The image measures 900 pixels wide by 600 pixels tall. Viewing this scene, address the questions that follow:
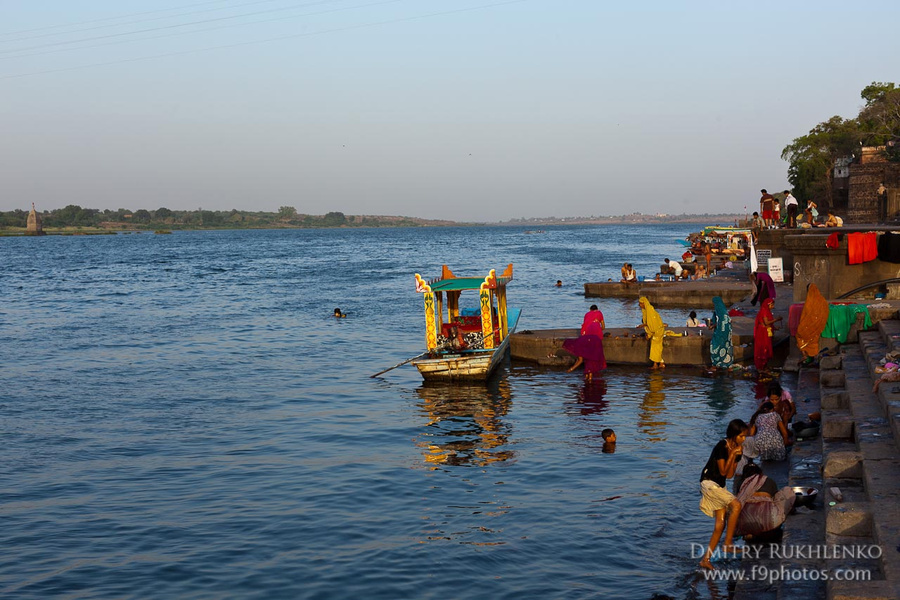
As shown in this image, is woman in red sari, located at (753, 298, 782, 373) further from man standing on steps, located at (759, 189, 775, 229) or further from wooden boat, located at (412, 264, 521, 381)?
man standing on steps, located at (759, 189, 775, 229)

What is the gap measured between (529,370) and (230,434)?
29.3 ft

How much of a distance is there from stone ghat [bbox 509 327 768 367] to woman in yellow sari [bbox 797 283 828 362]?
345cm

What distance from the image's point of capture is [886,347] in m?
15.1

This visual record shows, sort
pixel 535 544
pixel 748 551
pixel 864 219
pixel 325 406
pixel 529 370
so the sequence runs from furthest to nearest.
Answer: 1. pixel 864 219
2. pixel 529 370
3. pixel 325 406
4. pixel 535 544
5. pixel 748 551

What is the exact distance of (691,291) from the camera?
36938mm

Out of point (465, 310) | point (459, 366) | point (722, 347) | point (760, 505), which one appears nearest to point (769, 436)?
point (760, 505)

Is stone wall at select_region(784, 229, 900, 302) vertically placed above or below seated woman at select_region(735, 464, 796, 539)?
above

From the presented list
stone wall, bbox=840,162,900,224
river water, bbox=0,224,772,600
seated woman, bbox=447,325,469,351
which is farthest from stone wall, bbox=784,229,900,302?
stone wall, bbox=840,162,900,224

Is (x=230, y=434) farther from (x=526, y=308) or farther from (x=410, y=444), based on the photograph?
(x=526, y=308)

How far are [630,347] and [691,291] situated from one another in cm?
1498

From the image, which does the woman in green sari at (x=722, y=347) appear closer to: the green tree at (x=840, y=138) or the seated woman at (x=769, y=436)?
the seated woman at (x=769, y=436)

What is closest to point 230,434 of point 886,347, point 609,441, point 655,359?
point 609,441

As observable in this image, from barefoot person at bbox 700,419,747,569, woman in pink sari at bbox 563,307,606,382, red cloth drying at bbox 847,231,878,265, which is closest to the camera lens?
barefoot person at bbox 700,419,747,569

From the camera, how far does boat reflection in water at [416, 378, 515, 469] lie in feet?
52.0
